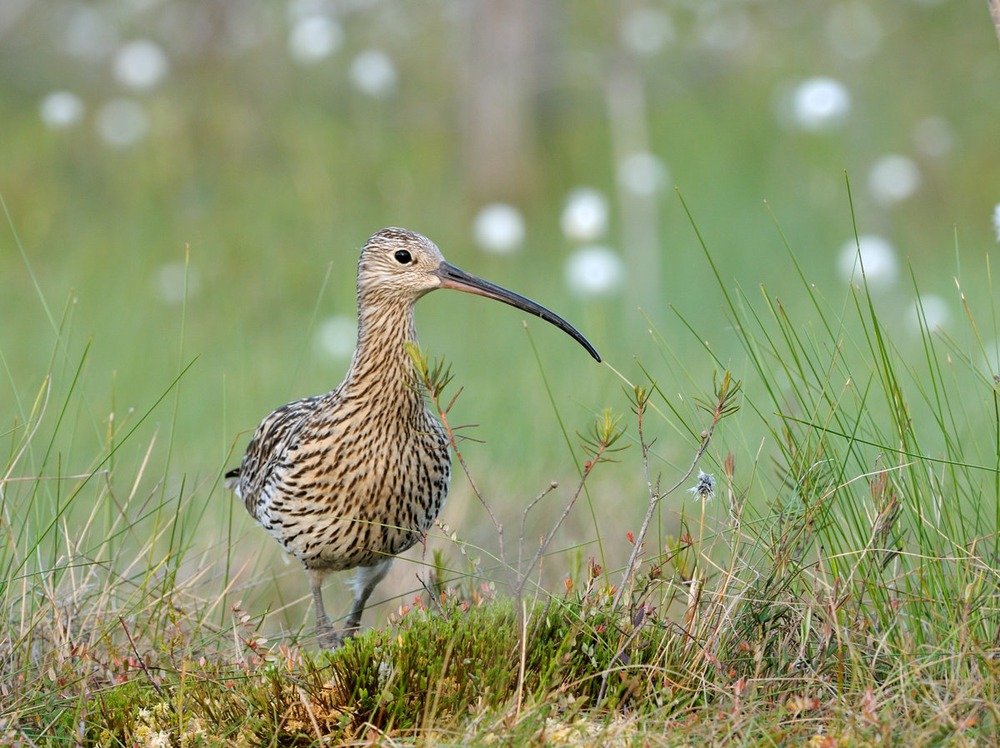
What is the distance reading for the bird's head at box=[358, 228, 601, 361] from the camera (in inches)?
171

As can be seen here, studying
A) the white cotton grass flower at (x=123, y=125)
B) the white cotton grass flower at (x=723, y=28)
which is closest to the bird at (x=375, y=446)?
the white cotton grass flower at (x=123, y=125)

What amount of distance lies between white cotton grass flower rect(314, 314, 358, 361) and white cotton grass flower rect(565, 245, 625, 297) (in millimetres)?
1647

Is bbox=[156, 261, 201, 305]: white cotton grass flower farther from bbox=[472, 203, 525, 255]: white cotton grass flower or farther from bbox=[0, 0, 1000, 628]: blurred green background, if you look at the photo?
bbox=[472, 203, 525, 255]: white cotton grass flower

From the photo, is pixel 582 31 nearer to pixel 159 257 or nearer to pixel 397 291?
pixel 159 257

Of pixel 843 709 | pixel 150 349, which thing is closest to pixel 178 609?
pixel 843 709

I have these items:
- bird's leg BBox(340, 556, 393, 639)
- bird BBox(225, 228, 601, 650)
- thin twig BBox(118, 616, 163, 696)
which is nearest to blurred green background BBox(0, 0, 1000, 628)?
bird's leg BBox(340, 556, 393, 639)

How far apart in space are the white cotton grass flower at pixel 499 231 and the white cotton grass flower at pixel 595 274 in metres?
0.50

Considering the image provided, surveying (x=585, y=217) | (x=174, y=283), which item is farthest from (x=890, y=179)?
(x=174, y=283)

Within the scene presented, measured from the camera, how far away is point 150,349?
905cm

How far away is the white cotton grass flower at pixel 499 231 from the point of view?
10484mm

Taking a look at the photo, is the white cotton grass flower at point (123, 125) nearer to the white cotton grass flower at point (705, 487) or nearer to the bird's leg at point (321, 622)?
the bird's leg at point (321, 622)

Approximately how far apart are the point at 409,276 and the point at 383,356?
0.26 metres

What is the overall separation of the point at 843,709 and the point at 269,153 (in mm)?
10363

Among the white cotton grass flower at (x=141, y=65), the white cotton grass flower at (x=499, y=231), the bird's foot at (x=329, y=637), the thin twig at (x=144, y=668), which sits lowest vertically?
the bird's foot at (x=329, y=637)
